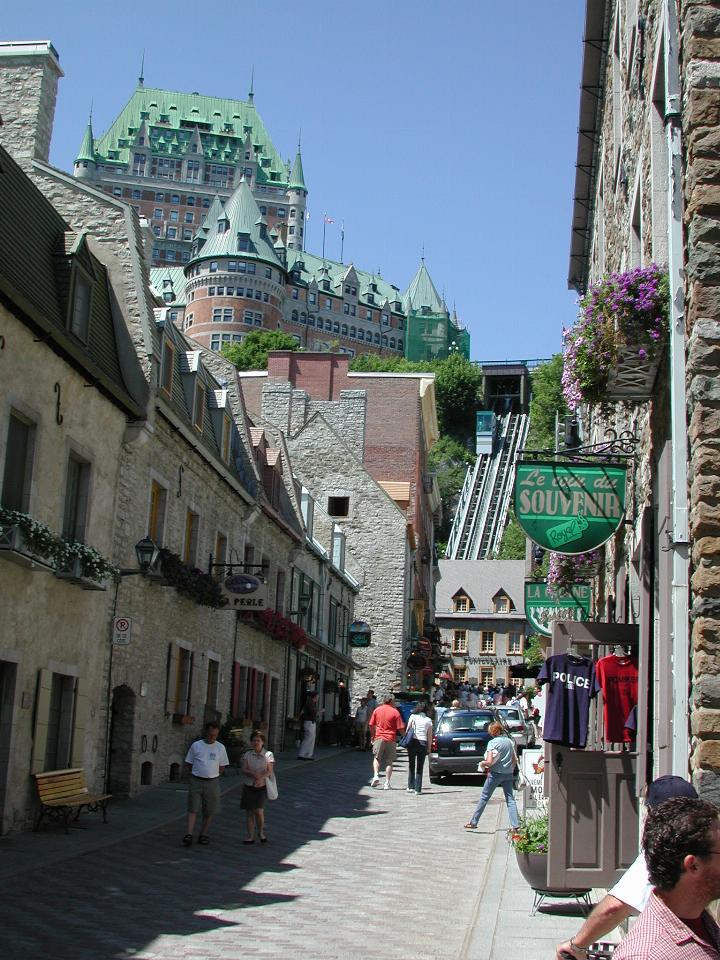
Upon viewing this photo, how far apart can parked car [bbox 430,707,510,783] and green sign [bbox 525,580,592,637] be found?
4907mm

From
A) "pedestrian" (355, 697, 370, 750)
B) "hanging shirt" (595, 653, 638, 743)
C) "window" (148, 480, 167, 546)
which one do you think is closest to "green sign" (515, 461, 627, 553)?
"hanging shirt" (595, 653, 638, 743)

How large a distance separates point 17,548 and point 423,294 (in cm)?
16332

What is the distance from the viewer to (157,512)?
20.2 metres

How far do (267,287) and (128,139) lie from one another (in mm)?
49046

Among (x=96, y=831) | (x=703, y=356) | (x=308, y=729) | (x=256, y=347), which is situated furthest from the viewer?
(x=256, y=347)

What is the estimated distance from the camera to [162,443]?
1995 cm

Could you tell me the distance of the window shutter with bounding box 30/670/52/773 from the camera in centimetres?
1477

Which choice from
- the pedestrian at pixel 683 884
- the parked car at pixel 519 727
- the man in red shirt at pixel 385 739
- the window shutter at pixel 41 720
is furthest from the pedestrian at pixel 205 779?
the parked car at pixel 519 727

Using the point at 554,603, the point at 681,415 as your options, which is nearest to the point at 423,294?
the point at 554,603

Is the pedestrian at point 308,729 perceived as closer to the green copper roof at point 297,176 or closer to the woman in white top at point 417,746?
the woman in white top at point 417,746

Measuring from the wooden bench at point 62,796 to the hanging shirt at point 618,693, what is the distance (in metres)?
7.48

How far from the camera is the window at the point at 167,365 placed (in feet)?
67.8

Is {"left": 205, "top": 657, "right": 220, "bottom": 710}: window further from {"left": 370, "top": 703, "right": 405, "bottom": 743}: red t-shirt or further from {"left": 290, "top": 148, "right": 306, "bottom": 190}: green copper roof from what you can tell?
{"left": 290, "top": 148, "right": 306, "bottom": 190}: green copper roof

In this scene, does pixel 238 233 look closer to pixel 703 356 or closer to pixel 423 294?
pixel 423 294
